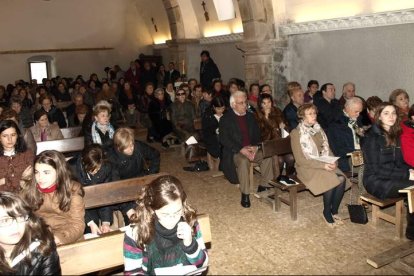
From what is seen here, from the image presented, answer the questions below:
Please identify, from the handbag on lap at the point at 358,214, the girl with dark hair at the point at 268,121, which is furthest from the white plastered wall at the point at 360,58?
the handbag on lap at the point at 358,214

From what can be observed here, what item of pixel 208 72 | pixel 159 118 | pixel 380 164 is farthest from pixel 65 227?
pixel 208 72

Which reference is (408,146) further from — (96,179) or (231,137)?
(96,179)

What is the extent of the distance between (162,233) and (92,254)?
0.55 m

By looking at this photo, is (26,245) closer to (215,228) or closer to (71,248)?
(71,248)

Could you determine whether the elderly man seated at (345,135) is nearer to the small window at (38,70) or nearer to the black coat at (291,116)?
the black coat at (291,116)

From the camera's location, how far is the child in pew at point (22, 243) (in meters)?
2.44

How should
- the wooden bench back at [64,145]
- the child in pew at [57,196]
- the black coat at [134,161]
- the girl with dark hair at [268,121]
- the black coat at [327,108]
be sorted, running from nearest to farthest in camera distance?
the child in pew at [57,196] < the black coat at [134,161] < the wooden bench back at [64,145] < the girl with dark hair at [268,121] < the black coat at [327,108]

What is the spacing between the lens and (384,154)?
14.2ft

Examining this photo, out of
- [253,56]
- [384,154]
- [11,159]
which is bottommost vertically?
[384,154]

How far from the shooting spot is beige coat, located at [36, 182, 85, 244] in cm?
325

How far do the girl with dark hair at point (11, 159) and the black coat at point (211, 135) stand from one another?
298 centimetres

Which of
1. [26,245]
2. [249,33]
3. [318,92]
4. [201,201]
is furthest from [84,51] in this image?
[26,245]

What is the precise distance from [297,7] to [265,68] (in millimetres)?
1511

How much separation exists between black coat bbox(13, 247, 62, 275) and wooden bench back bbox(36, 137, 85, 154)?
3559 mm
